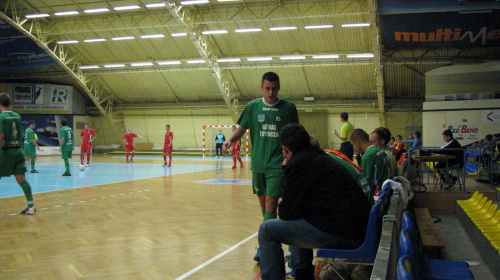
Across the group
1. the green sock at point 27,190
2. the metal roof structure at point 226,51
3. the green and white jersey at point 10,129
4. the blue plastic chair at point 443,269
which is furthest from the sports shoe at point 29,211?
the metal roof structure at point 226,51

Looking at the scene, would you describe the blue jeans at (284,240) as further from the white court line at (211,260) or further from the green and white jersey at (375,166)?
the green and white jersey at (375,166)

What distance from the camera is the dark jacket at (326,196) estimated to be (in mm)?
2652

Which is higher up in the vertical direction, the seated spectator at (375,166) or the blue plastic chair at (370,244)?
the seated spectator at (375,166)

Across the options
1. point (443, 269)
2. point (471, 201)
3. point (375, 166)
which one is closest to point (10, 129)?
point (375, 166)

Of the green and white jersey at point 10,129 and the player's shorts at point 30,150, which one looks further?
the player's shorts at point 30,150

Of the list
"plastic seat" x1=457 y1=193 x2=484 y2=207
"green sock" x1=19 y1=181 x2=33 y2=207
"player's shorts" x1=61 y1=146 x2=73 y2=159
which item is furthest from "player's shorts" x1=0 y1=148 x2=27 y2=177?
"player's shorts" x1=61 y1=146 x2=73 y2=159

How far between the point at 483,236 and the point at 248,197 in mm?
5238

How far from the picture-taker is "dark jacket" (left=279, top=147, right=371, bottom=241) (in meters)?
2.65

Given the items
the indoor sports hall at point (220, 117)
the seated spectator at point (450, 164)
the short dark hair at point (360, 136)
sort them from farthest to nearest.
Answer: the seated spectator at point (450, 164)
the short dark hair at point (360, 136)
the indoor sports hall at point (220, 117)

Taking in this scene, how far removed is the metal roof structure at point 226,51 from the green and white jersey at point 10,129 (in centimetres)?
1245

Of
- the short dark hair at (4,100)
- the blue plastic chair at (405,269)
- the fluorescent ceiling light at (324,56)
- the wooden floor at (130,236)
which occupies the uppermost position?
the fluorescent ceiling light at (324,56)

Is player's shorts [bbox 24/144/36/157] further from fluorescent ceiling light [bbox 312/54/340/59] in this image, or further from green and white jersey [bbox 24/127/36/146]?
fluorescent ceiling light [bbox 312/54/340/59]

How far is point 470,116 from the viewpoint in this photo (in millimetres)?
18328

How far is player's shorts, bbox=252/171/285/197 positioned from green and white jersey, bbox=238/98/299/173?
0.06m
